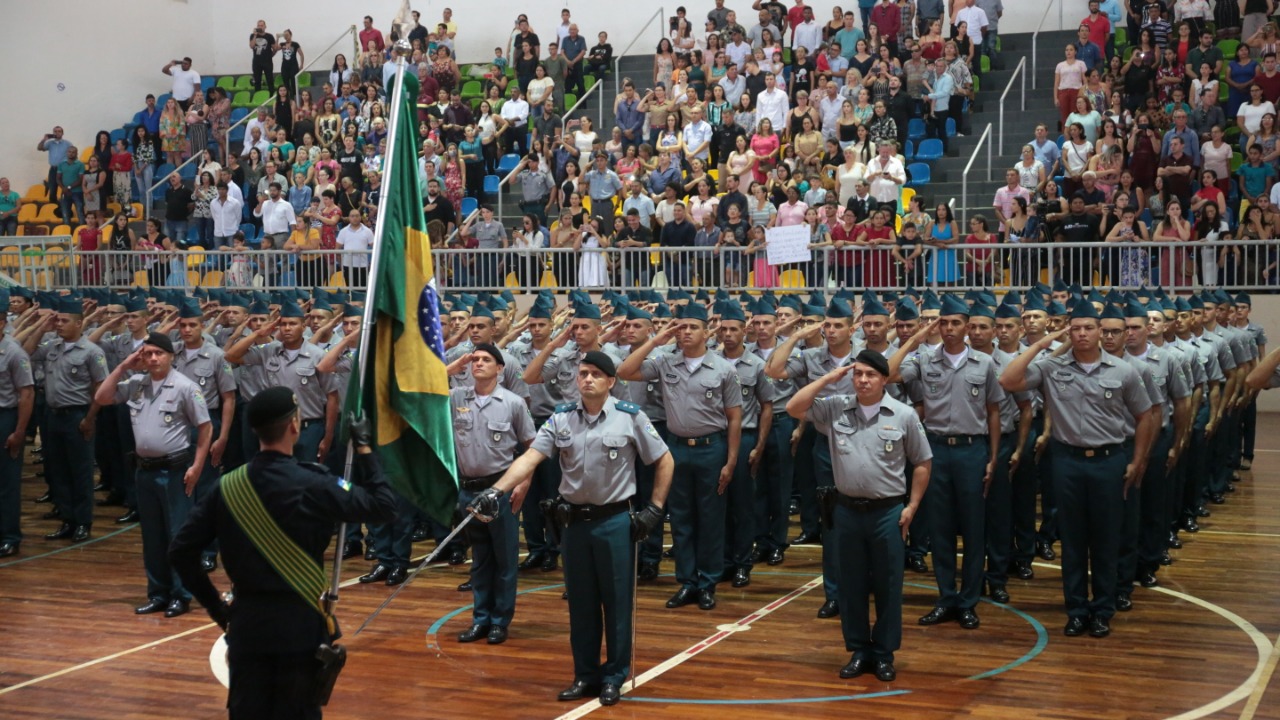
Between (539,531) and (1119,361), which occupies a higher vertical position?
(1119,361)

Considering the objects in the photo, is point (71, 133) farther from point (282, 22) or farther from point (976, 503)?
point (976, 503)

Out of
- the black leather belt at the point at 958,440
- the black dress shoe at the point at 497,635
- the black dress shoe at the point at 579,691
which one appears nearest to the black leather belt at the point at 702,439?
the black leather belt at the point at 958,440

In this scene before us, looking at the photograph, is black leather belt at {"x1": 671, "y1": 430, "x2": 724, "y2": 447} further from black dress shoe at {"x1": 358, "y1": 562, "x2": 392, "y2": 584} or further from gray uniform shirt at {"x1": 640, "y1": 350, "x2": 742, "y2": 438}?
black dress shoe at {"x1": 358, "y1": 562, "x2": 392, "y2": 584}

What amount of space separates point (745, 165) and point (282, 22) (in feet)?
44.6

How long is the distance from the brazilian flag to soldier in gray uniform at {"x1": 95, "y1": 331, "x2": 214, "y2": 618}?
12.2ft

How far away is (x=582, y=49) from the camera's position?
79.1ft

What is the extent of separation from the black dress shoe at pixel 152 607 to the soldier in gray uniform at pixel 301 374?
1.57 metres

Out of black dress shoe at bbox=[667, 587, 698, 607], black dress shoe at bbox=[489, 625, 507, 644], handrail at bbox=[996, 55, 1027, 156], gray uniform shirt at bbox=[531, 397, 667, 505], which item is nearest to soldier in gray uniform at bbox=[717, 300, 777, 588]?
black dress shoe at bbox=[667, 587, 698, 607]

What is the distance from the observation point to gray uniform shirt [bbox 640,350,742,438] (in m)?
9.16

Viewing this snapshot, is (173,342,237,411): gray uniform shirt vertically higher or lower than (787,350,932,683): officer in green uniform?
higher

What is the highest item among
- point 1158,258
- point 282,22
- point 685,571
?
point 282,22

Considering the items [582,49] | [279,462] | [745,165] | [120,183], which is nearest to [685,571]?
[279,462]

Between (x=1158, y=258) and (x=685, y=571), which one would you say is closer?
(x=685, y=571)

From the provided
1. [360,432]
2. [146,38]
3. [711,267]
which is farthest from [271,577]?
[146,38]
